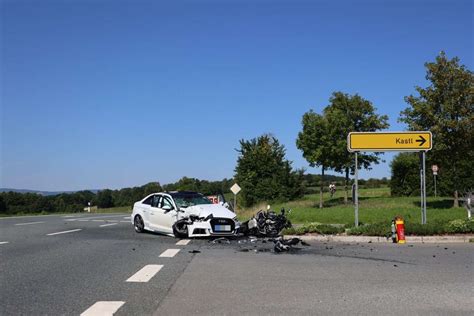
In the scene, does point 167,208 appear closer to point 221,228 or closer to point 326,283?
point 221,228

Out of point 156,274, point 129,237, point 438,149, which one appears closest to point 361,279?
point 156,274

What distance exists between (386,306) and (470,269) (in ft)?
12.4

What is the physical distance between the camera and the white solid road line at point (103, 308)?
19.1ft

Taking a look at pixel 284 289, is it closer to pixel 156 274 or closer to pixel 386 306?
pixel 386 306

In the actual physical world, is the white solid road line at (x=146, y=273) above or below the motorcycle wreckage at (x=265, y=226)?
below

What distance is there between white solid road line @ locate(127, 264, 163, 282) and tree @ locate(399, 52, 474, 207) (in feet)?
77.5

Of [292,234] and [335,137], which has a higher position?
[335,137]

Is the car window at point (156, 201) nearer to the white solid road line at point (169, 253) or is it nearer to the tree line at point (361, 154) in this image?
the white solid road line at point (169, 253)

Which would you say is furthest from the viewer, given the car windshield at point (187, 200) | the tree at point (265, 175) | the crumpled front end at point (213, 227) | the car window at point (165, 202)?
the tree at point (265, 175)

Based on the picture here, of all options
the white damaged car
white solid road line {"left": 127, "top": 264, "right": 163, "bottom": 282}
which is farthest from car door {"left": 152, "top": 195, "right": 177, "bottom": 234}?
white solid road line {"left": 127, "top": 264, "right": 163, "bottom": 282}

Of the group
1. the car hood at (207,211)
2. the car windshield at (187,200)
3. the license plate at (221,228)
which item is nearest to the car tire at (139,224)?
the car windshield at (187,200)

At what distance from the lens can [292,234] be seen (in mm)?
15672

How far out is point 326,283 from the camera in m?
7.79

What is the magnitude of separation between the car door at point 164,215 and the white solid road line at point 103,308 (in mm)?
9690
